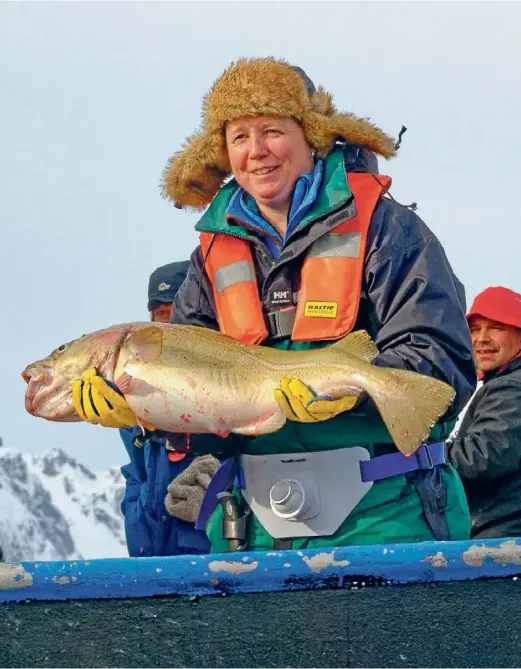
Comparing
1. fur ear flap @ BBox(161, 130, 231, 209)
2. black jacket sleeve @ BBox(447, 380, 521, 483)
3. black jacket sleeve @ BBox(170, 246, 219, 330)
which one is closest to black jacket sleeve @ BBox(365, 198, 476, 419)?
black jacket sleeve @ BBox(170, 246, 219, 330)

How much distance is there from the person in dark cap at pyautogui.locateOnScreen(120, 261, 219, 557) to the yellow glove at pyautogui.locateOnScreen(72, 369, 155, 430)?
2245 millimetres

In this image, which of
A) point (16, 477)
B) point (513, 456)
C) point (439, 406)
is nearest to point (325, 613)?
point (439, 406)

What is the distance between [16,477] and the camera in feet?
265

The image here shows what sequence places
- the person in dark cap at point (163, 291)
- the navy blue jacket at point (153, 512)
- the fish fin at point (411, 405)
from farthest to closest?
the person in dark cap at point (163, 291)
the navy blue jacket at point (153, 512)
the fish fin at point (411, 405)

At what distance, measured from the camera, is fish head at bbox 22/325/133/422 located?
5.23m

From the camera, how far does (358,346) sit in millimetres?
5137

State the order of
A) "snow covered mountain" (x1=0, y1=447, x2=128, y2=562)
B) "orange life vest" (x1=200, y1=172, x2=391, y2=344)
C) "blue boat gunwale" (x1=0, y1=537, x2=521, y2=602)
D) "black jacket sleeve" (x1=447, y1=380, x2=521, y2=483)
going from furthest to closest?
"snow covered mountain" (x1=0, y1=447, x2=128, y2=562) < "black jacket sleeve" (x1=447, y1=380, x2=521, y2=483) < "orange life vest" (x1=200, y1=172, x2=391, y2=344) < "blue boat gunwale" (x1=0, y1=537, x2=521, y2=602)

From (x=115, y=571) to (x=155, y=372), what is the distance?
1.10m

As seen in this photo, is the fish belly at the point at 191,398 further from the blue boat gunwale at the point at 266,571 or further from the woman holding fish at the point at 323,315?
Result: the blue boat gunwale at the point at 266,571

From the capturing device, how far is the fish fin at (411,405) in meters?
4.93

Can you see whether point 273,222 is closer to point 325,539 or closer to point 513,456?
point 325,539

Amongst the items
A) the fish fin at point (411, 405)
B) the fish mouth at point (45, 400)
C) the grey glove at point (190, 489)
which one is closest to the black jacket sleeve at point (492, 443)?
the grey glove at point (190, 489)

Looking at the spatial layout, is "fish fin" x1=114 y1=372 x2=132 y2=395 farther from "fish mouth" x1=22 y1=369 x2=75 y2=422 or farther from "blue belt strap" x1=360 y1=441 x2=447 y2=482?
"blue belt strap" x1=360 y1=441 x2=447 y2=482

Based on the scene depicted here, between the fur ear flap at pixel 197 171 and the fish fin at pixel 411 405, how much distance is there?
1.70 m
